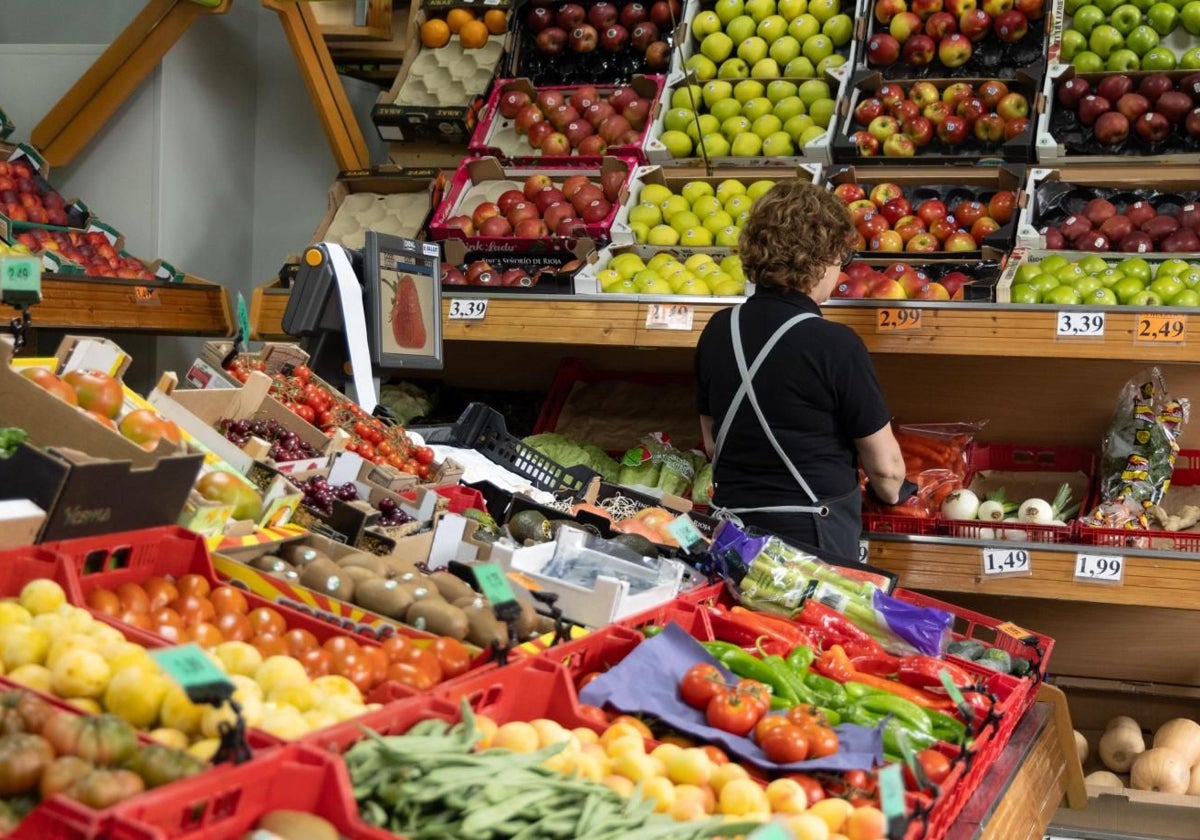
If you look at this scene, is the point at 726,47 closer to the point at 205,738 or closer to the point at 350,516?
the point at 350,516

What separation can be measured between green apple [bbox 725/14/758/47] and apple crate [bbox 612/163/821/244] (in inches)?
27.7

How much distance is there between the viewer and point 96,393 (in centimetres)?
236

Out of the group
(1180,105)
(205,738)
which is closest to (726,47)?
(1180,105)

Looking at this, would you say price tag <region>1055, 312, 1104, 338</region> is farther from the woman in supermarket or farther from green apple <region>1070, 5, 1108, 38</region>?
green apple <region>1070, 5, 1108, 38</region>

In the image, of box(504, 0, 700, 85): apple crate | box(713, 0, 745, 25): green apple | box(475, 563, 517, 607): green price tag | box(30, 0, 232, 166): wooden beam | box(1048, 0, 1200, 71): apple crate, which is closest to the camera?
box(475, 563, 517, 607): green price tag

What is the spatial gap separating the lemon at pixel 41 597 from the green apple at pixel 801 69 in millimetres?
4195

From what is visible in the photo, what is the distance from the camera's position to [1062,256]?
4.30 metres

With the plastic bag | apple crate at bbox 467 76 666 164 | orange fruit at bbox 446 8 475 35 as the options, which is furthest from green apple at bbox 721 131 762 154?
the plastic bag

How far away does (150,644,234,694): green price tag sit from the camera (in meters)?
1.33

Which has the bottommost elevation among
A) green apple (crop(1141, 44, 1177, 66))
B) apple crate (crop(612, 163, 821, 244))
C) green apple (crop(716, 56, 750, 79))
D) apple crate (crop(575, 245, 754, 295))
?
apple crate (crop(575, 245, 754, 295))

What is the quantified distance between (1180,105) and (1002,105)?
1.98 feet

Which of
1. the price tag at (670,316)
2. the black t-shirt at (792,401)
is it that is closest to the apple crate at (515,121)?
the price tag at (670,316)

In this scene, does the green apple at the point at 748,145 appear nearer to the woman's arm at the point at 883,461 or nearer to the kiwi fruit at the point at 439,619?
the woman's arm at the point at 883,461

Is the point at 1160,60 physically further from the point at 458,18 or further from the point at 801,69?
the point at 458,18
